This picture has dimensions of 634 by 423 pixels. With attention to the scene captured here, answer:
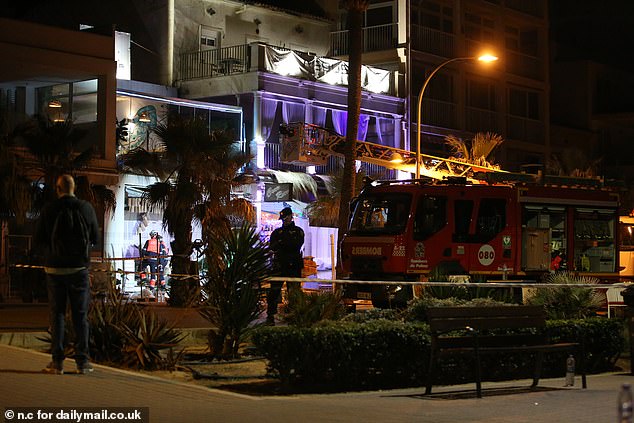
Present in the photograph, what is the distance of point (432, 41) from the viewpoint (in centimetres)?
4459

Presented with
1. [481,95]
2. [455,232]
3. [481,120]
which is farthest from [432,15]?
[455,232]

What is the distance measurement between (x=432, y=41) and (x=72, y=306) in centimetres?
3525

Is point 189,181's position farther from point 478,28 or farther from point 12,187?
point 478,28

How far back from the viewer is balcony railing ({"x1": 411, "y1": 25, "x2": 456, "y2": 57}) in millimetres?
43625

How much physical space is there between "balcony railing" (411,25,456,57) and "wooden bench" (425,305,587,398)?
1239 inches

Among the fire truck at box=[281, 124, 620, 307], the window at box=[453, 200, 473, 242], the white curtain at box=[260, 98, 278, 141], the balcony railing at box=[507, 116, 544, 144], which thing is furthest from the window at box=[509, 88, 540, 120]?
the window at box=[453, 200, 473, 242]

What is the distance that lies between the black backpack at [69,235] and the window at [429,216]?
13002 millimetres

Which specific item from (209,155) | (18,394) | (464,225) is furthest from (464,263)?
(18,394)

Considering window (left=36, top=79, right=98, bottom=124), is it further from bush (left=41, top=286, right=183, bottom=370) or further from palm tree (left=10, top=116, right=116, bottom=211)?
bush (left=41, top=286, right=183, bottom=370)

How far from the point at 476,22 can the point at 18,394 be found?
40831 mm

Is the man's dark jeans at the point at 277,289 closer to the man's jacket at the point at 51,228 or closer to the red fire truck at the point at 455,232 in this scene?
the man's jacket at the point at 51,228

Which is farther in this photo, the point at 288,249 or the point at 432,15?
the point at 432,15

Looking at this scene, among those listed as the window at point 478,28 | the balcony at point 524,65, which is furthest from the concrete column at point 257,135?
the balcony at point 524,65

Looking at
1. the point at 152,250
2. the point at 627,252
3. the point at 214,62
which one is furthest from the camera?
the point at 214,62
